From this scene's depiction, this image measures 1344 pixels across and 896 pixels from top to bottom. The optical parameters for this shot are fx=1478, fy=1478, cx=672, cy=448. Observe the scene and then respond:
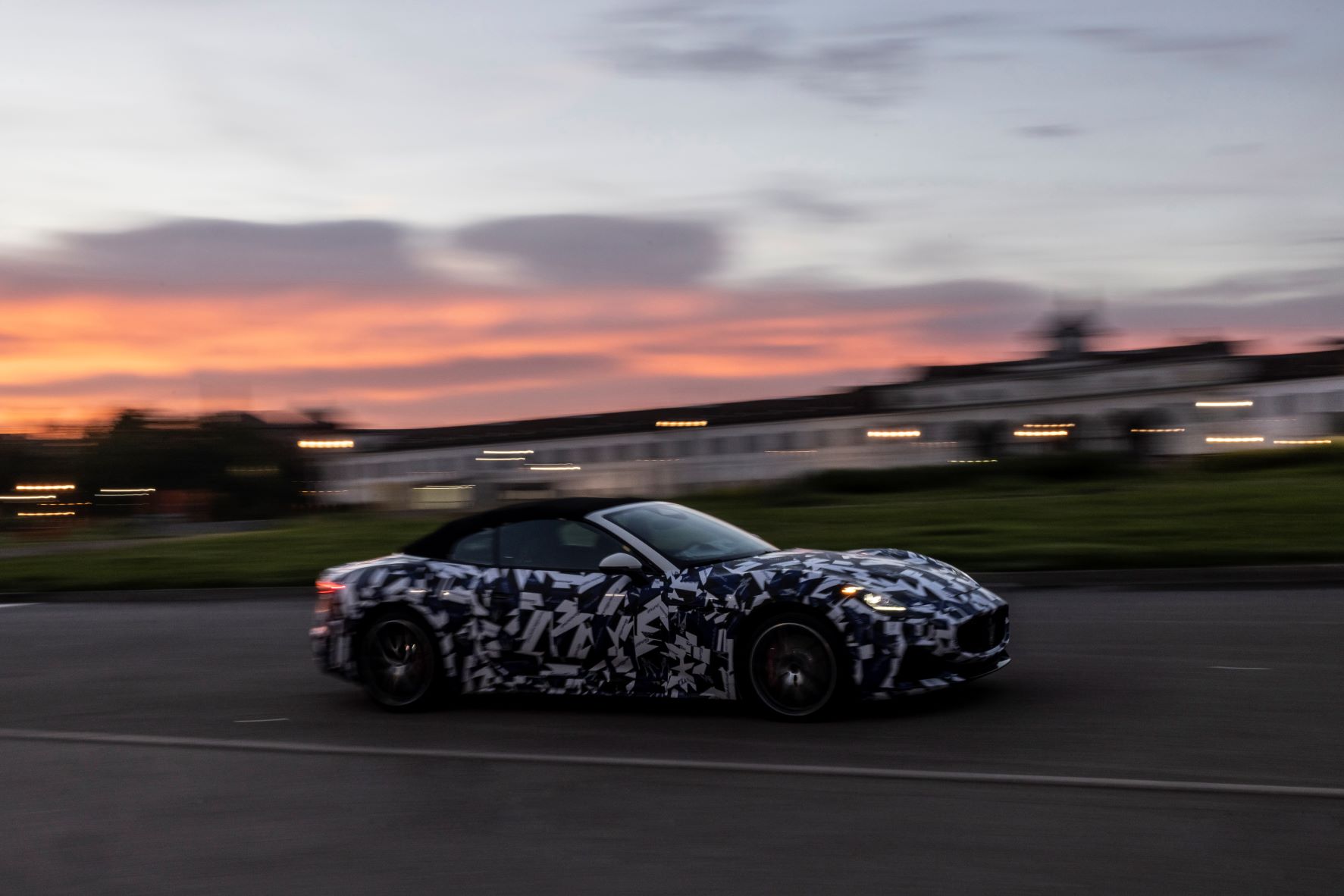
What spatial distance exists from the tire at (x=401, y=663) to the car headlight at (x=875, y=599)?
2837 mm

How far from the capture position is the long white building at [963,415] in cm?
4006

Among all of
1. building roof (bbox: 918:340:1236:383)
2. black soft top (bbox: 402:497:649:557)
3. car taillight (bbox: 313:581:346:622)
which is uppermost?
building roof (bbox: 918:340:1236:383)

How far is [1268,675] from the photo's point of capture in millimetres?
9086

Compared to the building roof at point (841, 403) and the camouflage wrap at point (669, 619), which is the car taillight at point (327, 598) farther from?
the building roof at point (841, 403)

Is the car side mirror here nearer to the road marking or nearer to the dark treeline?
the road marking

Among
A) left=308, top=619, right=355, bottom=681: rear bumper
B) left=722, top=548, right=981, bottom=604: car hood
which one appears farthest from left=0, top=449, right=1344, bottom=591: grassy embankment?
left=308, top=619, right=355, bottom=681: rear bumper

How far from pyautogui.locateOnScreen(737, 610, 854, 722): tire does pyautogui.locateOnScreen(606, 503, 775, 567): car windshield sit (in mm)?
731

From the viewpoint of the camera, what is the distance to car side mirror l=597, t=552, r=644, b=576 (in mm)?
8750

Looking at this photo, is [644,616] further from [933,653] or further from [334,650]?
[334,650]

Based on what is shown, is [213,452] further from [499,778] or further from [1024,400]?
[499,778]

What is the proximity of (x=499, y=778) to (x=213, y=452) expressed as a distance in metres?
87.9

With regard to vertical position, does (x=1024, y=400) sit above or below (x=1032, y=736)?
above

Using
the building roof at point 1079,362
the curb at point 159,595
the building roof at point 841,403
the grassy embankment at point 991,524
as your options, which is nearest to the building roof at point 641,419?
the building roof at point 841,403

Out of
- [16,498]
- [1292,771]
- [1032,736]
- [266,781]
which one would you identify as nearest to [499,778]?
[266,781]
